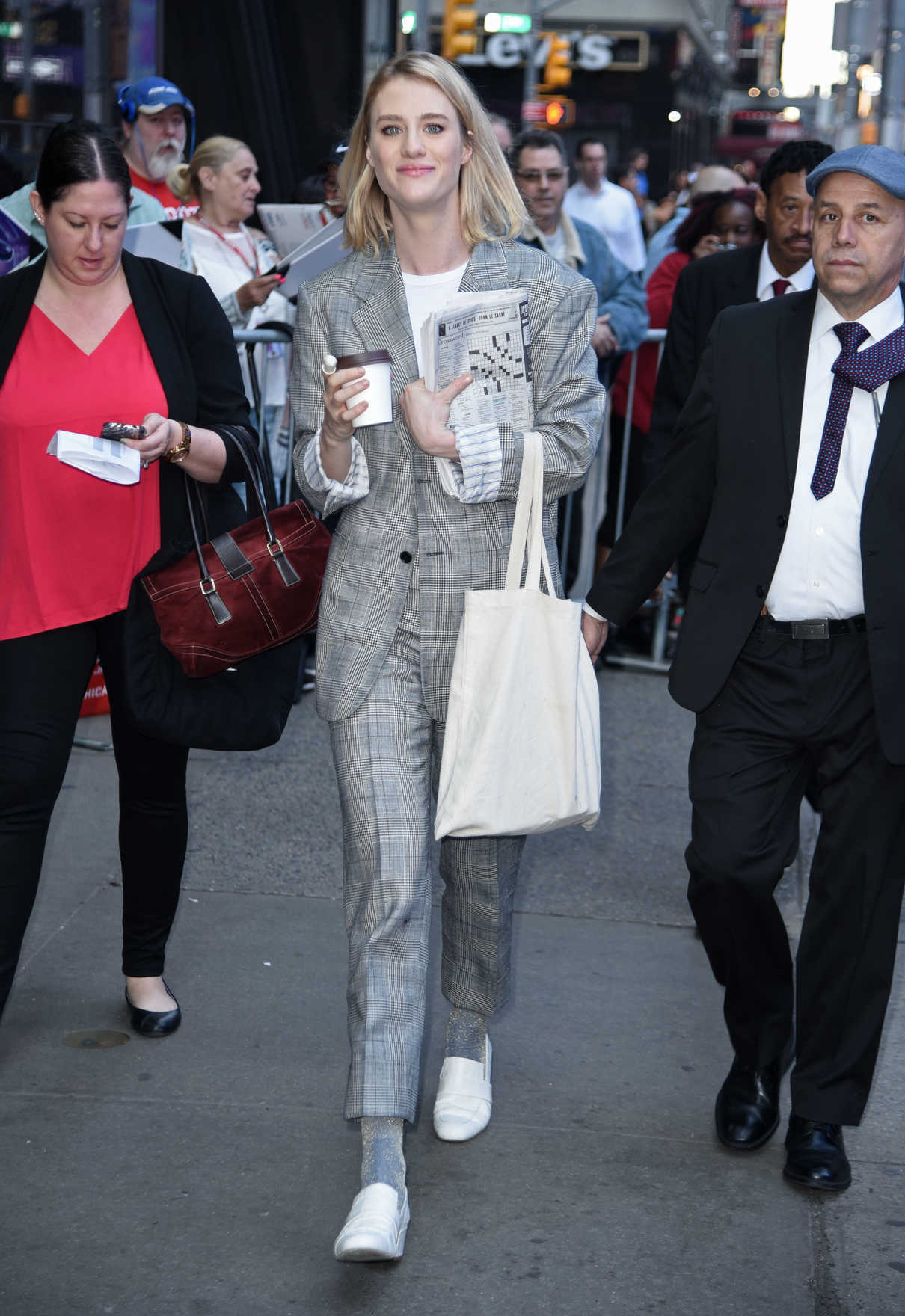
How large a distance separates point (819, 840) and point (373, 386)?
1471mm

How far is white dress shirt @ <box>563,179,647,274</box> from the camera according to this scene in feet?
45.7

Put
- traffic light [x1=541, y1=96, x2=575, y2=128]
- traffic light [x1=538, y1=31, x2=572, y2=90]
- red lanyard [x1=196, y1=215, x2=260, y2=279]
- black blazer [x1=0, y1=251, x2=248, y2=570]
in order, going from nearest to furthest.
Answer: black blazer [x1=0, y1=251, x2=248, y2=570] < red lanyard [x1=196, y1=215, x2=260, y2=279] < traffic light [x1=538, y1=31, x2=572, y2=90] < traffic light [x1=541, y1=96, x2=575, y2=128]

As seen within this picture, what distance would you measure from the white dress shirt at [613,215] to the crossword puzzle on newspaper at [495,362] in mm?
10803

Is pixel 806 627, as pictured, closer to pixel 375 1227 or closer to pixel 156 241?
pixel 375 1227

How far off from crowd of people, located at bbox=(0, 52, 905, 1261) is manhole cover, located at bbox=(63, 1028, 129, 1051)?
506mm

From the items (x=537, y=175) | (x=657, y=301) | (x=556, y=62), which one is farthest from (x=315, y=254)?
(x=556, y=62)

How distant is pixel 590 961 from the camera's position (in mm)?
5004

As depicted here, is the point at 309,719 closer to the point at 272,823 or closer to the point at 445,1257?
the point at 272,823

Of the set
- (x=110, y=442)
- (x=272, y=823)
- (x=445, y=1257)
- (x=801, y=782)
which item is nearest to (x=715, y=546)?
(x=801, y=782)

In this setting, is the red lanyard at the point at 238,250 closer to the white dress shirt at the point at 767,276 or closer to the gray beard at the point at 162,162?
the gray beard at the point at 162,162

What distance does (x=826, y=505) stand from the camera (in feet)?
11.6

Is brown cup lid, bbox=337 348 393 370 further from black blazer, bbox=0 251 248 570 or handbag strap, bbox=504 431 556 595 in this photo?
black blazer, bbox=0 251 248 570

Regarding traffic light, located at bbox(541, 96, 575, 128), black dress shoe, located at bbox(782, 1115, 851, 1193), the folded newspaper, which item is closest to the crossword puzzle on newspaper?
the folded newspaper

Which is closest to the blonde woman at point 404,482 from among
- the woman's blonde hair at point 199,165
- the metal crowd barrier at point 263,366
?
the metal crowd barrier at point 263,366
